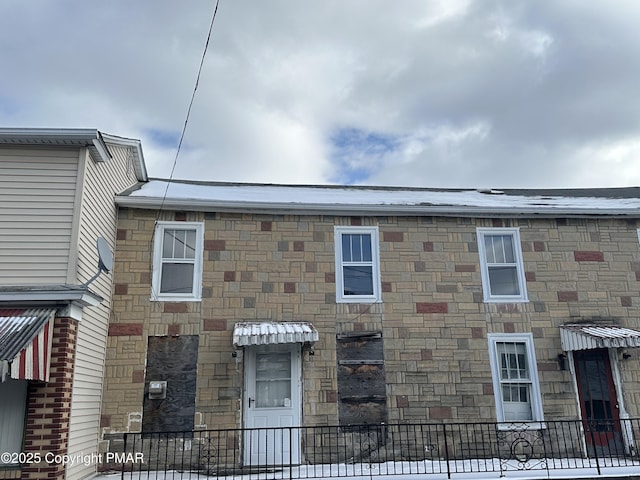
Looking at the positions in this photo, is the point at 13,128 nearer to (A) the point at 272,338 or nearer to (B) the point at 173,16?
(B) the point at 173,16

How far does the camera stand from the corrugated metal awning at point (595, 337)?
865 centimetres

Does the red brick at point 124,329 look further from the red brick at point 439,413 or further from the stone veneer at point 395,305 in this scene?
the red brick at point 439,413

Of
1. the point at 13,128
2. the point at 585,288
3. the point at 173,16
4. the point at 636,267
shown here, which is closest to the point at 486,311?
the point at 585,288

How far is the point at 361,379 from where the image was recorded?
9289 mm

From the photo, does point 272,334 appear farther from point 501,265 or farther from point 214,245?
point 501,265

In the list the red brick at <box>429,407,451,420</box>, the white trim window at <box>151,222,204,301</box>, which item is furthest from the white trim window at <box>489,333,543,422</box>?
the white trim window at <box>151,222,204,301</box>

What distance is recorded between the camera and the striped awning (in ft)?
19.5

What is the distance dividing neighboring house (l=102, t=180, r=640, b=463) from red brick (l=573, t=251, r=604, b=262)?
22 mm

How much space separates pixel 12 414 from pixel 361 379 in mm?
5553

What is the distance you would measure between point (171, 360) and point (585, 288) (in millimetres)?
8264

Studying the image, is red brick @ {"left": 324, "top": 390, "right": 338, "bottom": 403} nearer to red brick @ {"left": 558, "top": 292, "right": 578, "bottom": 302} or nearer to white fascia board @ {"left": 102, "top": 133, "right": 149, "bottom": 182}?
red brick @ {"left": 558, "top": 292, "right": 578, "bottom": 302}

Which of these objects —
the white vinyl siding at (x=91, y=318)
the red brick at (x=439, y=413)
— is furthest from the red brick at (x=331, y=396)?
the white vinyl siding at (x=91, y=318)

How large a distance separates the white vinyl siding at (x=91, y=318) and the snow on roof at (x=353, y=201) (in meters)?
0.78

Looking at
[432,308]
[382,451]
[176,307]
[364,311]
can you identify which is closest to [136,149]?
[176,307]
